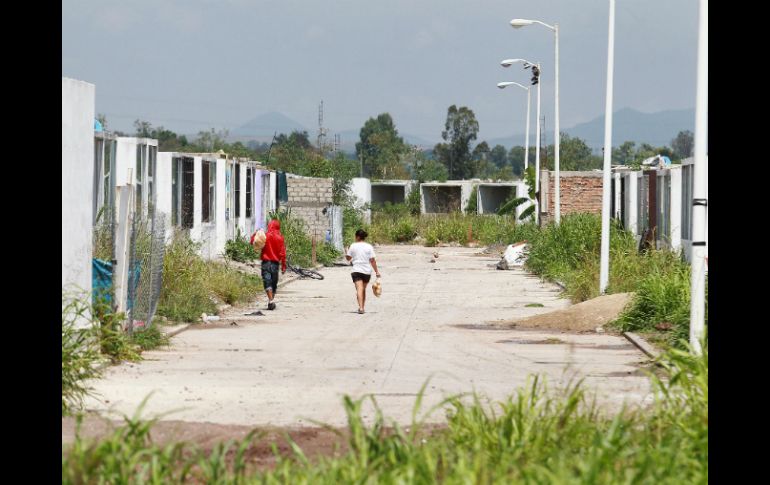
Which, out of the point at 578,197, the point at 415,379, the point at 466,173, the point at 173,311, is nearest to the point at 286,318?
the point at 173,311

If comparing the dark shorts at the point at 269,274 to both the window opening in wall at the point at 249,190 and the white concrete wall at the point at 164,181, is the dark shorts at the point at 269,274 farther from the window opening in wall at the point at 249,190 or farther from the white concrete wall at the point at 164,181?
the window opening in wall at the point at 249,190

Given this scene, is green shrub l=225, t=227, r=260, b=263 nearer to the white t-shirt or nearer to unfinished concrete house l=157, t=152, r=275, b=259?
unfinished concrete house l=157, t=152, r=275, b=259

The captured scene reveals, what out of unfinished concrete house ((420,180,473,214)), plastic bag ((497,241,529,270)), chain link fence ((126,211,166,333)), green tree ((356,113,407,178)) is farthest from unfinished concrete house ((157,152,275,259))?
green tree ((356,113,407,178))

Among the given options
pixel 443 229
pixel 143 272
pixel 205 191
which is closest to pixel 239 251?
pixel 205 191

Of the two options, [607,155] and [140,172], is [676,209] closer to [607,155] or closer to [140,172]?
[607,155]

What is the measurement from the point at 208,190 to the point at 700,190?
2202cm

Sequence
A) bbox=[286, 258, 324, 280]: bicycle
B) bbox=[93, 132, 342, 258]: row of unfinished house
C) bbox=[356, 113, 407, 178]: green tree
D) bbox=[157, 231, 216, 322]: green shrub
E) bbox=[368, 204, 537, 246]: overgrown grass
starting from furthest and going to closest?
bbox=[356, 113, 407, 178]: green tree
bbox=[368, 204, 537, 246]: overgrown grass
bbox=[286, 258, 324, 280]: bicycle
bbox=[157, 231, 216, 322]: green shrub
bbox=[93, 132, 342, 258]: row of unfinished house

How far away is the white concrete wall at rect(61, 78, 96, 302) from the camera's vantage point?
15.1 meters

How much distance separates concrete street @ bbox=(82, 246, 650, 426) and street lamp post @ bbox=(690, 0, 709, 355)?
1029 millimetres

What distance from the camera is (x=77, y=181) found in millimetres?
15656

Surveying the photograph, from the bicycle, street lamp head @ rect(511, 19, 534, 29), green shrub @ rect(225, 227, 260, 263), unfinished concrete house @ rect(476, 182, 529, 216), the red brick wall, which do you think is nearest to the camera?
the bicycle

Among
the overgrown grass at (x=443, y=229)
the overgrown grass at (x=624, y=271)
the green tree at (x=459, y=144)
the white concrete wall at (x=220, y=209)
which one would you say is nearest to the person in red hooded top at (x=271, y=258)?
the overgrown grass at (x=624, y=271)
